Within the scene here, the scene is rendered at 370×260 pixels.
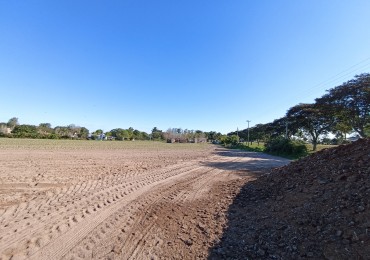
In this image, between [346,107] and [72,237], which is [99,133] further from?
[72,237]

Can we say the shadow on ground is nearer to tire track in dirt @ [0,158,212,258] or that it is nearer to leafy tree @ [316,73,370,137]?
tire track in dirt @ [0,158,212,258]

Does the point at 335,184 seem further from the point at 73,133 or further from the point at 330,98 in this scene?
the point at 73,133

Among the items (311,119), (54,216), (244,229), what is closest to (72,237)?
(54,216)

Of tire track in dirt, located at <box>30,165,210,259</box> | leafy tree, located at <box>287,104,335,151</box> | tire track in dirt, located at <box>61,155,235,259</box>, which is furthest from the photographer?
leafy tree, located at <box>287,104,335,151</box>

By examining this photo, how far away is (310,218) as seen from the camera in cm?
409

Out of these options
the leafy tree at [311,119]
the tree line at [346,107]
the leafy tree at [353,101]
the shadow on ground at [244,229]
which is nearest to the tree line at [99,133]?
the leafy tree at [311,119]

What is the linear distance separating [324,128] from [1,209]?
40248 mm

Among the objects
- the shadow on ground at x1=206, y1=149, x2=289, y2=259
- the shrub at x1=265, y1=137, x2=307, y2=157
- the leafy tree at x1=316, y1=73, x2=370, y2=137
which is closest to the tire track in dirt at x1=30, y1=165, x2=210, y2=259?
the shadow on ground at x1=206, y1=149, x2=289, y2=259

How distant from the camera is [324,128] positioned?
35656 mm

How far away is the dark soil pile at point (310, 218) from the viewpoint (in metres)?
3.26

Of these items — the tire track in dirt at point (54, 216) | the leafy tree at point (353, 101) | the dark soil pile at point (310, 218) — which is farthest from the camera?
the leafy tree at point (353, 101)

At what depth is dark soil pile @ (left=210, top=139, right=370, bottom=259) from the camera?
3262mm

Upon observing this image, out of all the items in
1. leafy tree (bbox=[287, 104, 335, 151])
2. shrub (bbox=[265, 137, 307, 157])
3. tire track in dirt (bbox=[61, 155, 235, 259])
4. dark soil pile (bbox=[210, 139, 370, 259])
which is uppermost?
leafy tree (bbox=[287, 104, 335, 151])

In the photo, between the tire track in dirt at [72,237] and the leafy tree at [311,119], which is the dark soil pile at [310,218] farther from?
the leafy tree at [311,119]
